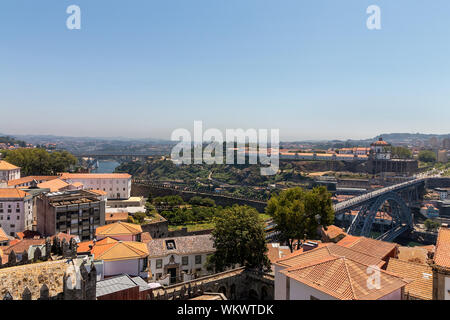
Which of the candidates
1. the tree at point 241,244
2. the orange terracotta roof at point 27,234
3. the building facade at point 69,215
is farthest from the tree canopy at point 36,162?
the tree at point 241,244

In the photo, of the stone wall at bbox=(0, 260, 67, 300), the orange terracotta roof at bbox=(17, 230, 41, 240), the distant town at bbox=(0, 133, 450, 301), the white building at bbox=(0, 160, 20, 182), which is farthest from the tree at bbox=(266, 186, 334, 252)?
the white building at bbox=(0, 160, 20, 182)

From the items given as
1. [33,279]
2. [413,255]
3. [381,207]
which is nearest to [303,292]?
[33,279]

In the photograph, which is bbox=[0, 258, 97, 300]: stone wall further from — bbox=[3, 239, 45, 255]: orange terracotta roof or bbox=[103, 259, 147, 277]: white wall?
bbox=[3, 239, 45, 255]: orange terracotta roof

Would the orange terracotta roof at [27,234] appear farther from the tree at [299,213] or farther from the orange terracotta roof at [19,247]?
the tree at [299,213]

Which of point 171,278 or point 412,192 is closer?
point 171,278
